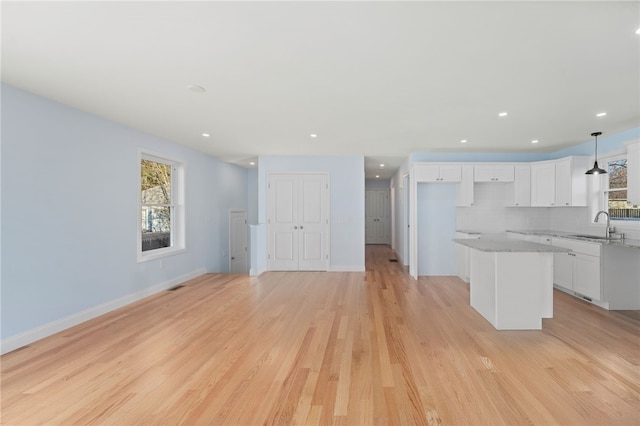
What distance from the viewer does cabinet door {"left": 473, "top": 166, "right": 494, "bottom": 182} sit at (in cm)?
538

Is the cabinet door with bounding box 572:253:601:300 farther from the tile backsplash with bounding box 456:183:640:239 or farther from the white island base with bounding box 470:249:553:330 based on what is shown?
the tile backsplash with bounding box 456:183:640:239

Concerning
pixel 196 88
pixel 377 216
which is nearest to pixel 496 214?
pixel 377 216

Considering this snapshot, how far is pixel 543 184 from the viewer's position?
5125 millimetres

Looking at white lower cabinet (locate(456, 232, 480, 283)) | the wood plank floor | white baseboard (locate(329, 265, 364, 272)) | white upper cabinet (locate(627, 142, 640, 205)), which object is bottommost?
the wood plank floor

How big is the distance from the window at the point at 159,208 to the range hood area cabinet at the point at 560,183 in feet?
21.9

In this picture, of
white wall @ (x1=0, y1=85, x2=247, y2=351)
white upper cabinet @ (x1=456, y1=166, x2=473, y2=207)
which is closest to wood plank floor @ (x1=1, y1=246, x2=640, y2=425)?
white wall @ (x1=0, y1=85, x2=247, y2=351)

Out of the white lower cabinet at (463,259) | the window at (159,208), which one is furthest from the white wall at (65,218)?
the white lower cabinet at (463,259)

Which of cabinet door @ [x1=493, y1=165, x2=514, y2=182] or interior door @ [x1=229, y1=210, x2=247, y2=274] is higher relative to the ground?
cabinet door @ [x1=493, y1=165, x2=514, y2=182]

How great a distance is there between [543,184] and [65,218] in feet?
23.8

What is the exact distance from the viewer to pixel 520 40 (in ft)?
6.50

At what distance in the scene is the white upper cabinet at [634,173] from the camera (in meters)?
3.42

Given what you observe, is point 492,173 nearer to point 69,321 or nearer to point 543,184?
point 543,184

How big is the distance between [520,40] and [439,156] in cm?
386

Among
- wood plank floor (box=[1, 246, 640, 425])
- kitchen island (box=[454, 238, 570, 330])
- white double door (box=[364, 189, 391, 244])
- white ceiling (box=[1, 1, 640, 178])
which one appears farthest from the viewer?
white double door (box=[364, 189, 391, 244])
